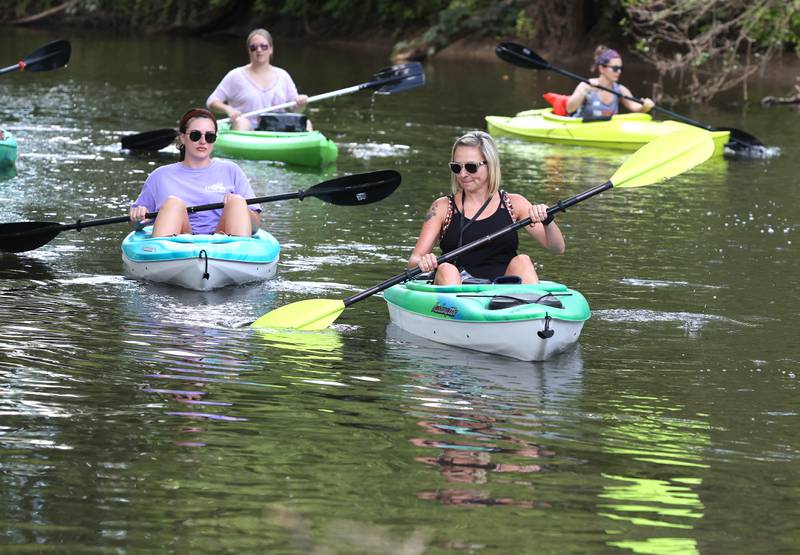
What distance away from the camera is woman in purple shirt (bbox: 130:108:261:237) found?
873 cm

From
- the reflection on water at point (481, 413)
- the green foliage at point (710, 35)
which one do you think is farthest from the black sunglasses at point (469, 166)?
the green foliage at point (710, 35)

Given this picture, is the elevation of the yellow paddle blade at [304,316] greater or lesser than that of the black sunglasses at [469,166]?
lesser

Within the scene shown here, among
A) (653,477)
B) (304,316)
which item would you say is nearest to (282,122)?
(304,316)

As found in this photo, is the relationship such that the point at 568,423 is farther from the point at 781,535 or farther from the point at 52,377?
the point at 52,377

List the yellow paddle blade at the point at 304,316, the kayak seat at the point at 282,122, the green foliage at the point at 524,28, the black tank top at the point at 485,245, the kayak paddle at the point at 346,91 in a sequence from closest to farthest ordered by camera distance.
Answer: the black tank top at the point at 485,245 → the yellow paddle blade at the point at 304,316 → the kayak paddle at the point at 346,91 → the kayak seat at the point at 282,122 → the green foliage at the point at 524,28

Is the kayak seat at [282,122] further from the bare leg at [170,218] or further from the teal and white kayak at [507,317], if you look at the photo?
the teal and white kayak at [507,317]

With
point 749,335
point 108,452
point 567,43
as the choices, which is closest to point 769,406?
point 749,335

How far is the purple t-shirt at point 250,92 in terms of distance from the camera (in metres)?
14.1

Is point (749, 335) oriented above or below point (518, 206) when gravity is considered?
below

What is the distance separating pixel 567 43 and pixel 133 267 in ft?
72.1

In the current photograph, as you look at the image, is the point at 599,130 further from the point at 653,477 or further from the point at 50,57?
the point at 653,477

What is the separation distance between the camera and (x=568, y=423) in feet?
19.5

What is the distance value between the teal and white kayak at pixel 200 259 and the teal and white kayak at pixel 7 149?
4.30m

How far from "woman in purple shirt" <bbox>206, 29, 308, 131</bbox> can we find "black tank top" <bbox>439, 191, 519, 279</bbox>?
672 cm
